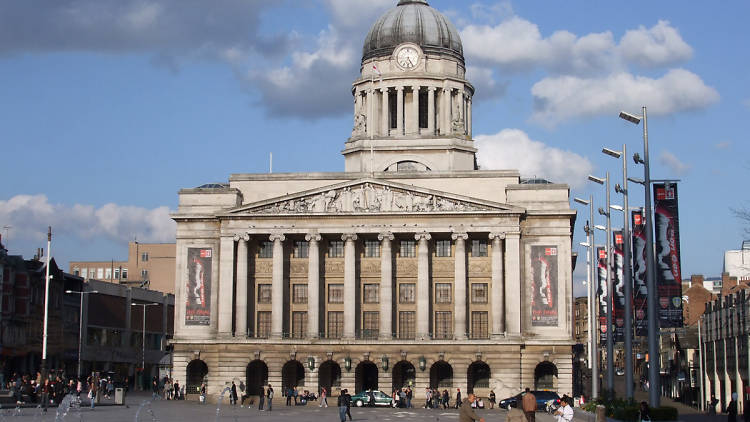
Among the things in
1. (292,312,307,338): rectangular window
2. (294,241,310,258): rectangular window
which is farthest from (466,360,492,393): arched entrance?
(294,241,310,258): rectangular window

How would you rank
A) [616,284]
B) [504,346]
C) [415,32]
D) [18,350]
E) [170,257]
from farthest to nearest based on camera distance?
[170,257], [415,32], [18,350], [504,346], [616,284]

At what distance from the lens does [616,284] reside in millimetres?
66438

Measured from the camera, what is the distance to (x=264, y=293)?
96.7 meters

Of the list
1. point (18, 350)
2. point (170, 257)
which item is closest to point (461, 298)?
point (18, 350)

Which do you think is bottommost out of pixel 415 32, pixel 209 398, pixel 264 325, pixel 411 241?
pixel 209 398

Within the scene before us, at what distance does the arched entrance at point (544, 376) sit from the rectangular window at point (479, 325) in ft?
16.3

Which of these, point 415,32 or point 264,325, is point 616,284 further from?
point 415,32

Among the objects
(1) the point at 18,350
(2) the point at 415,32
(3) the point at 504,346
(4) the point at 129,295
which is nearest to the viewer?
(3) the point at 504,346

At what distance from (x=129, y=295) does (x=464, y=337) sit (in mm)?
51238

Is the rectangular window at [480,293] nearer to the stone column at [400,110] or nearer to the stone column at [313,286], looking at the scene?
the stone column at [313,286]

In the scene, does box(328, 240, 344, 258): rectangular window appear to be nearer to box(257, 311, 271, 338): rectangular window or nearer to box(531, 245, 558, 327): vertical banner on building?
box(257, 311, 271, 338): rectangular window

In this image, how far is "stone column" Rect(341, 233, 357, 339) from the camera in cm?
9369

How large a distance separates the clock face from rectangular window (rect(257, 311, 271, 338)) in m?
28.1

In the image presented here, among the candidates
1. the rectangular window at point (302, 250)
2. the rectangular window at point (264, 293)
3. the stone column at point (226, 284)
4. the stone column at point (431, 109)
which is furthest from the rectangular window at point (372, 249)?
the stone column at point (431, 109)
